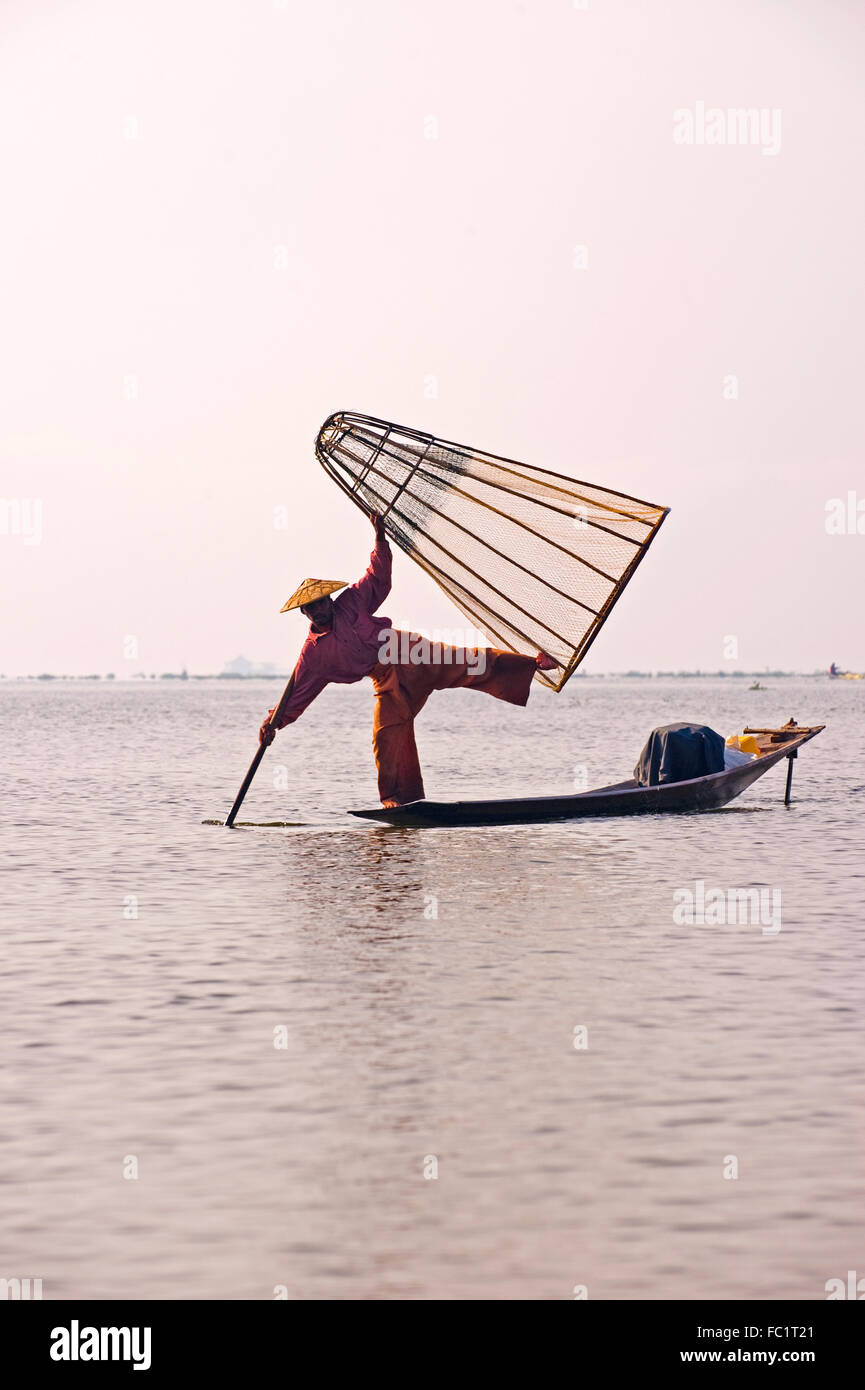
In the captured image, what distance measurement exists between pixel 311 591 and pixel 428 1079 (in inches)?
339

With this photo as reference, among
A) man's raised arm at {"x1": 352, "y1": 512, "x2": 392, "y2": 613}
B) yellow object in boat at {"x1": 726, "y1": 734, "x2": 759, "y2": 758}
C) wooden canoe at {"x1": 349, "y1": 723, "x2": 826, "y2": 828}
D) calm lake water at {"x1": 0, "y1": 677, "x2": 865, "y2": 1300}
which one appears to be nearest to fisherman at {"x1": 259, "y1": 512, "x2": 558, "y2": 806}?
man's raised arm at {"x1": 352, "y1": 512, "x2": 392, "y2": 613}

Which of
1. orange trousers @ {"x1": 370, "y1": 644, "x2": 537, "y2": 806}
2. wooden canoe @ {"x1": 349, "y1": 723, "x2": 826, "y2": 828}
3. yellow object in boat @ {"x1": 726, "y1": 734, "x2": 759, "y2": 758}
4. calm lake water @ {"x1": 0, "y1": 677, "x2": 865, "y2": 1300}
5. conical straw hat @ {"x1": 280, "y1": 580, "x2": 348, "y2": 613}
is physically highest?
conical straw hat @ {"x1": 280, "y1": 580, "x2": 348, "y2": 613}

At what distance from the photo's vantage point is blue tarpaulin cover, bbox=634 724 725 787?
1677 centimetres

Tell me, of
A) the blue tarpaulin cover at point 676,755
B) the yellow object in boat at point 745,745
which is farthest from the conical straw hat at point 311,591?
the yellow object in boat at point 745,745

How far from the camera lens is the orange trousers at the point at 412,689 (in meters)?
14.3

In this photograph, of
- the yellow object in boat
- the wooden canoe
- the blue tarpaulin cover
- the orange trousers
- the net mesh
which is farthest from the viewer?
the yellow object in boat

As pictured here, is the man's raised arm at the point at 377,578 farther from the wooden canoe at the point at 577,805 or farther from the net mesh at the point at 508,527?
the wooden canoe at the point at 577,805

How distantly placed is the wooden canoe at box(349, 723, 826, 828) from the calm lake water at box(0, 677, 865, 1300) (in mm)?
905

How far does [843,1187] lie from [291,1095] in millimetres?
2322

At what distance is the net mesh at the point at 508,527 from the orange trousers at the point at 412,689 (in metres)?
0.37

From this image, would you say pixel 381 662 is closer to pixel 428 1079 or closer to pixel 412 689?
pixel 412 689

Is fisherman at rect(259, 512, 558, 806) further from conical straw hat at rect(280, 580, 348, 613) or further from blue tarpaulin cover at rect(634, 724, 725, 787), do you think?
blue tarpaulin cover at rect(634, 724, 725, 787)
